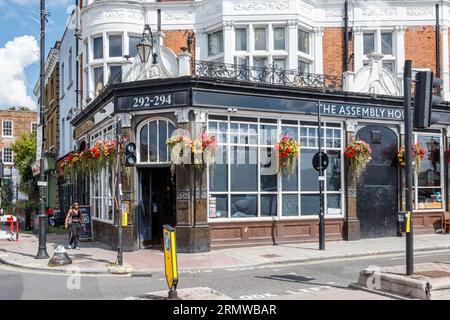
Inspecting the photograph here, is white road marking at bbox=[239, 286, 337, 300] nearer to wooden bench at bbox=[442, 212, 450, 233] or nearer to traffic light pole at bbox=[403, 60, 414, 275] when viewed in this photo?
traffic light pole at bbox=[403, 60, 414, 275]

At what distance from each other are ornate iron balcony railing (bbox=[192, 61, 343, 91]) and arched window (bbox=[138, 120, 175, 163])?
2.00 meters

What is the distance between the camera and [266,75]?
17000 mm

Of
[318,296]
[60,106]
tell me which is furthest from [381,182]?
[60,106]

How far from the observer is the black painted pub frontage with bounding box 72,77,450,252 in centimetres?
1560

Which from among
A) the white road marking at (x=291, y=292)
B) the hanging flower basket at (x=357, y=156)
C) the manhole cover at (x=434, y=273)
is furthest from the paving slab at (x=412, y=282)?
the hanging flower basket at (x=357, y=156)

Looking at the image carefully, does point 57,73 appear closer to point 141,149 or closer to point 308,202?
point 141,149

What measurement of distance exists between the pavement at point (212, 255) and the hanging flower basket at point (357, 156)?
2514 millimetres

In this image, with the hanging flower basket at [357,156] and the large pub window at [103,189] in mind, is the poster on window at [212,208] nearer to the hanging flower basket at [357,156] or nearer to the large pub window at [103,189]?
the large pub window at [103,189]

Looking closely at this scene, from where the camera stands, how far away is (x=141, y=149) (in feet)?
54.0

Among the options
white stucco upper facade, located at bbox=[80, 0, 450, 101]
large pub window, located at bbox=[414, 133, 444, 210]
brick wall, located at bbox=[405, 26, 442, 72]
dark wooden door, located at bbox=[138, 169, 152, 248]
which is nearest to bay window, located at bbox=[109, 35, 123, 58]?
white stucco upper facade, located at bbox=[80, 0, 450, 101]

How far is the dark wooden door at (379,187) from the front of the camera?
18188 mm

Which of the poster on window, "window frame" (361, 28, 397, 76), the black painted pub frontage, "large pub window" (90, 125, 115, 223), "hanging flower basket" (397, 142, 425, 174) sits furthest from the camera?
"window frame" (361, 28, 397, 76)

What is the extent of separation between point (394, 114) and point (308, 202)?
4.92 m

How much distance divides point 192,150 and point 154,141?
1875 millimetres
